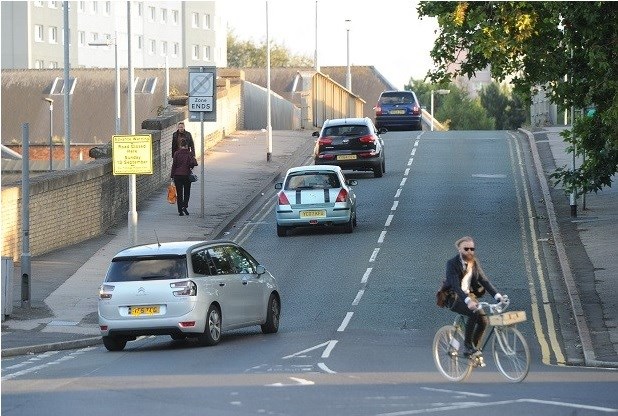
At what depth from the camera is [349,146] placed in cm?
4184

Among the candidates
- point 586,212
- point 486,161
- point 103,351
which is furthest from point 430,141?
point 103,351

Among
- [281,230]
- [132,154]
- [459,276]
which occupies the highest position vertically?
[132,154]

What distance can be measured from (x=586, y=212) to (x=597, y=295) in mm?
11112

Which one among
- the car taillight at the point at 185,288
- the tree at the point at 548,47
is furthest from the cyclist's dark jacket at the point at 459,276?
the tree at the point at 548,47

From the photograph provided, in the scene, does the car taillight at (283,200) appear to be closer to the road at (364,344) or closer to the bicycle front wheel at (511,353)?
the road at (364,344)

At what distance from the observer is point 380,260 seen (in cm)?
2958

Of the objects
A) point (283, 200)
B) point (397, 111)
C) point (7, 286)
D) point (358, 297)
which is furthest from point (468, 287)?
point (397, 111)

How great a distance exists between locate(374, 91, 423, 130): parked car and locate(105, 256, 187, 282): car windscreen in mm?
40854

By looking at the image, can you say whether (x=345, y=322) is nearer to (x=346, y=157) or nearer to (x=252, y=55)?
(x=346, y=157)

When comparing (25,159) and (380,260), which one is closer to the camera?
(25,159)

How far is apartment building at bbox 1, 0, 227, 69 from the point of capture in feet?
344

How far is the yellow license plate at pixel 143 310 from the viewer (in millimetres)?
20438

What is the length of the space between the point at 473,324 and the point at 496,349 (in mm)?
394

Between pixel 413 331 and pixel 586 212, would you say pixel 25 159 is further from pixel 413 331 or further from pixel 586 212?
pixel 586 212
